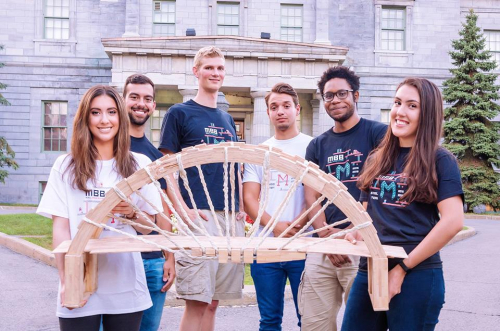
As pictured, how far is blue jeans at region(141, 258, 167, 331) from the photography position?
11.8 feet

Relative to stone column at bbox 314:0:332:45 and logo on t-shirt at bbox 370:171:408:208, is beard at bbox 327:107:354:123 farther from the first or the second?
stone column at bbox 314:0:332:45

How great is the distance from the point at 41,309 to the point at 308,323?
3.92 m

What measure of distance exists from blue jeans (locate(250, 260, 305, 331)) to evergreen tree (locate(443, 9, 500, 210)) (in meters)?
19.7

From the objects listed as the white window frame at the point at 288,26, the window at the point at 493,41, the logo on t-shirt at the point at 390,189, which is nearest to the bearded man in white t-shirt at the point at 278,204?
the logo on t-shirt at the point at 390,189

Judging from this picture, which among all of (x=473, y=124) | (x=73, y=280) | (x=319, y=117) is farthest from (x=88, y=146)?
(x=473, y=124)

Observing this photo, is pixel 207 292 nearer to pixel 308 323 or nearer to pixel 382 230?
pixel 308 323

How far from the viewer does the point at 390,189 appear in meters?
2.72

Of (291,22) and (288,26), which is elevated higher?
(291,22)

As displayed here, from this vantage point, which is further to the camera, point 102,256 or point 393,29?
point 393,29

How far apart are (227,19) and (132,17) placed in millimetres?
4756

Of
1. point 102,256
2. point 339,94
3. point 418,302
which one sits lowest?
point 418,302

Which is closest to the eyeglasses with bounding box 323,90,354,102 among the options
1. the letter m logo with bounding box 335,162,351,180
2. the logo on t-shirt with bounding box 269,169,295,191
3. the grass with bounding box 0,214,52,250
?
the letter m logo with bounding box 335,162,351,180

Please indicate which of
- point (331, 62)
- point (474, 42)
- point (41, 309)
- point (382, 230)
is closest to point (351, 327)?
point (382, 230)

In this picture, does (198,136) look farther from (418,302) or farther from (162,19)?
(162,19)
